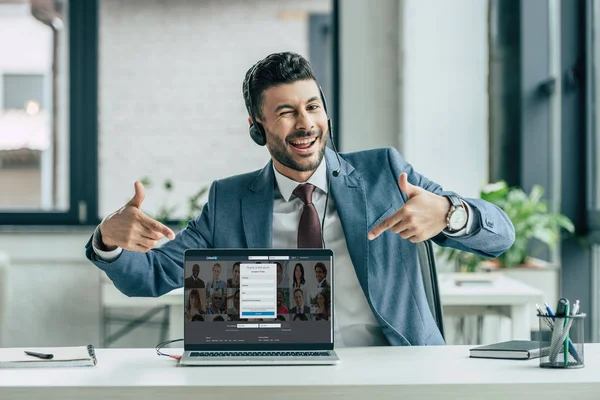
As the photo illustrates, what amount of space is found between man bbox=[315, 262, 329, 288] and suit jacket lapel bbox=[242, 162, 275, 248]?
1.25 ft

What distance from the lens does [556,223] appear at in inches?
130

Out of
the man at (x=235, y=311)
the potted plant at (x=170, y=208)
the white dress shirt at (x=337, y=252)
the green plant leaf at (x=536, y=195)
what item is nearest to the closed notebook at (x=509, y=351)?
the white dress shirt at (x=337, y=252)

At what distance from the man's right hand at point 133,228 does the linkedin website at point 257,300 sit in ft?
0.42

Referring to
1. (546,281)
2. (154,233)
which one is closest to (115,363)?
(154,233)

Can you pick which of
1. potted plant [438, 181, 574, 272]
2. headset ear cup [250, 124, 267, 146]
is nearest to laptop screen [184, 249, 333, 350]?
headset ear cup [250, 124, 267, 146]

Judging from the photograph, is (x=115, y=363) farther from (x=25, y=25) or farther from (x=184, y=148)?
(x=25, y=25)

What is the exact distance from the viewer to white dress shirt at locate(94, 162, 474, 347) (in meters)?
1.78

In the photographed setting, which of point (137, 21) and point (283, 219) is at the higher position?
point (137, 21)

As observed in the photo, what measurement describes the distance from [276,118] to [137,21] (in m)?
2.91

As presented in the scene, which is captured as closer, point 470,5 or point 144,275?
point 144,275

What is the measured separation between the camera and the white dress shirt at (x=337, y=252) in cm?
178

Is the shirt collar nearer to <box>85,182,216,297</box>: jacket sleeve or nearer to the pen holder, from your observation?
<box>85,182,216,297</box>: jacket sleeve

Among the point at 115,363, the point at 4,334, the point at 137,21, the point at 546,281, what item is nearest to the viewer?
the point at 115,363

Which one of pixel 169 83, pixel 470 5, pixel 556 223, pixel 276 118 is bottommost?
pixel 556 223
